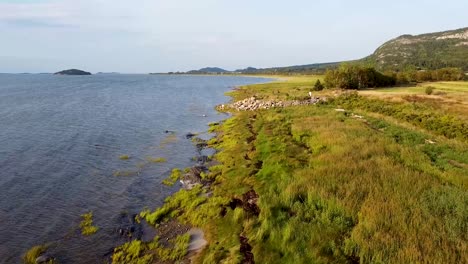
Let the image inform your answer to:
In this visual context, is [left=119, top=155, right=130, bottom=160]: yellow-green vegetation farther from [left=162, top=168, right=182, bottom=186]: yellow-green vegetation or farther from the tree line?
the tree line

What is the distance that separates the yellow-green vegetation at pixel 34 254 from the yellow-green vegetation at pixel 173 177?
38.7 ft

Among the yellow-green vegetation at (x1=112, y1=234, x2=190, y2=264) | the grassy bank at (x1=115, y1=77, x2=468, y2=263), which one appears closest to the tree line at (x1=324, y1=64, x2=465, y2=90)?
the grassy bank at (x1=115, y1=77, x2=468, y2=263)

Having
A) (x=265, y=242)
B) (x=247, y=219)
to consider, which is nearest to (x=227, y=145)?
(x=247, y=219)

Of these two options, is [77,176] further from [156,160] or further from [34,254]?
[34,254]

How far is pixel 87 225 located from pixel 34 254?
3.80 metres

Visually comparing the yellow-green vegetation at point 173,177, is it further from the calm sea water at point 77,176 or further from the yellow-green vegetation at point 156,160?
the yellow-green vegetation at point 156,160

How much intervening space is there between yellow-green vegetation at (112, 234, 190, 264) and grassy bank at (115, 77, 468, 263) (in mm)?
1229

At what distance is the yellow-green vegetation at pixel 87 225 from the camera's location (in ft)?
68.7

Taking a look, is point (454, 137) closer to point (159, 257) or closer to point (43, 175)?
point (159, 257)

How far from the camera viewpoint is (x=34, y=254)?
18.3 metres

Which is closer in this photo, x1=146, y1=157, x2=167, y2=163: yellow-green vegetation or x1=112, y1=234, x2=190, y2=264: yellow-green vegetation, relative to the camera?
x1=112, y1=234, x2=190, y2=264: yellow-green vegetation

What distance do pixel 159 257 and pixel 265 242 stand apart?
547 centimetres

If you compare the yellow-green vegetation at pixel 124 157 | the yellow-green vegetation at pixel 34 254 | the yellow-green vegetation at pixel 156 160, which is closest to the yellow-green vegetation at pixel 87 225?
the yellow-green vegetation at pixel 34 254

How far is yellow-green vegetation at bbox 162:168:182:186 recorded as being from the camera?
2993 cm
